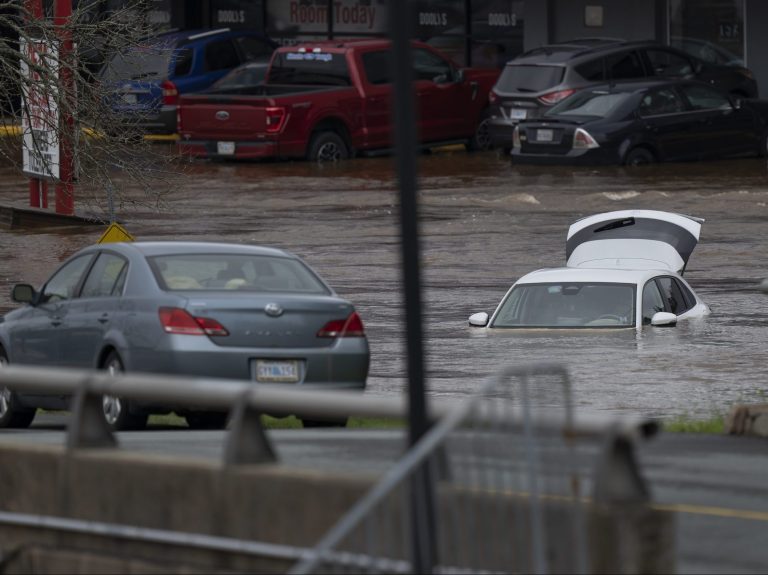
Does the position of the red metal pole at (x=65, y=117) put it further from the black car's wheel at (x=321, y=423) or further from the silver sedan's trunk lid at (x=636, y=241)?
the black car's wheel at (x=321, y=423)

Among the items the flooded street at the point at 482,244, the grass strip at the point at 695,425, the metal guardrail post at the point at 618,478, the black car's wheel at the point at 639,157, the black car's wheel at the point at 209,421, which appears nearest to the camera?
the metal guardrail post at the point at 618,478

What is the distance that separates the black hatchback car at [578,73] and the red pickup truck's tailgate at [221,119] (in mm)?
4681

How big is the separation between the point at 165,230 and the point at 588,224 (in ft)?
29.0

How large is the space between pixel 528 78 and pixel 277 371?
945 inches

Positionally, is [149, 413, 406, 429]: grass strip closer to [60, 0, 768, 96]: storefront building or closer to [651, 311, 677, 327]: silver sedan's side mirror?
[651, 311, 677, 327]: silver sedan's side mirror

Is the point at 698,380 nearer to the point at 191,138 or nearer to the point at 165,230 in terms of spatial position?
the point at 165,230

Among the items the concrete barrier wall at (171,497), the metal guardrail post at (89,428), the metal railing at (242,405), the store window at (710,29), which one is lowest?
the concrete barrier wall at (171,497)

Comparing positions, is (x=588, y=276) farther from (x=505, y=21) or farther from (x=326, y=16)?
(x=326, y=16)

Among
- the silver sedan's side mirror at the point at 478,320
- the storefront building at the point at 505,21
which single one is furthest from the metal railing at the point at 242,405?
the storefront building at the point at 505,21

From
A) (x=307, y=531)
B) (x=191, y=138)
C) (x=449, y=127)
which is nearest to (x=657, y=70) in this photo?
(x=449, y=127)

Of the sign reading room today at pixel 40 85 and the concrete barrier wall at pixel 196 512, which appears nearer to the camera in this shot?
the concrete barrier wall at pixel 196 512

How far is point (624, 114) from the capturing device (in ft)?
109

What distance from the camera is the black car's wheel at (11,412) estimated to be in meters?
14.4

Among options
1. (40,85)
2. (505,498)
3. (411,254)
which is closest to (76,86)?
(40,85)
